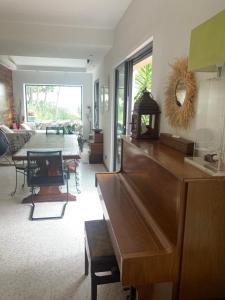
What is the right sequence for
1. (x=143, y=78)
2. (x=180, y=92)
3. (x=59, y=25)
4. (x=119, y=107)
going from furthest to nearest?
1. (x=119, y=107)
2. (x=59, y=25)
3. (x=143, y=78)
4. (x=180, y=92)

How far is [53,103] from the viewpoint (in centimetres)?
894

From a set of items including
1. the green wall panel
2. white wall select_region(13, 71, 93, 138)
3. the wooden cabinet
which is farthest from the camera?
white wall select_region(13, 71, 93, 138)

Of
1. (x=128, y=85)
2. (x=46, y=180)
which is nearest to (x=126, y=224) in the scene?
(x=46, y=180)

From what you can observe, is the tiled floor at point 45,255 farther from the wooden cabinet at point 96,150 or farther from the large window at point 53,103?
the large window at point 53,103

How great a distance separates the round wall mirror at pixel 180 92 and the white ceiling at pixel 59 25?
6.25 ft

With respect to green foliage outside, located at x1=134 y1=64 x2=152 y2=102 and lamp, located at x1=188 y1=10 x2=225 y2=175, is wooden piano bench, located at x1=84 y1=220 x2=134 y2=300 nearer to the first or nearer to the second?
lamp, located at x1=188 y1=10 x2=225 y2=175

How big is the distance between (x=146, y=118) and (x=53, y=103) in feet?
24.2

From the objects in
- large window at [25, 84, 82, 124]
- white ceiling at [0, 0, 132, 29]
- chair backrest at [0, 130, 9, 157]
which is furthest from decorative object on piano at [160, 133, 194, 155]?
large window at [25, 84, 82, 124]

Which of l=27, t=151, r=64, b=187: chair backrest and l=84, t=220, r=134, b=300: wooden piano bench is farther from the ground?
l=27, t=151, r=64, b=187: chair backrest

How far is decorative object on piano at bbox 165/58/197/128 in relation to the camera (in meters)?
1.61

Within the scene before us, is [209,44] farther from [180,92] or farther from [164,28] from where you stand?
[164,28]

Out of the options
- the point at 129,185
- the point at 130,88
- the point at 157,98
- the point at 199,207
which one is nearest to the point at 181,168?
the point at 199,207

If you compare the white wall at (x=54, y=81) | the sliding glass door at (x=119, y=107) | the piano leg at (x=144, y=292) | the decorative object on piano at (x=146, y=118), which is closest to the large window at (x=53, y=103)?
the white wall at (x=54, y=81)

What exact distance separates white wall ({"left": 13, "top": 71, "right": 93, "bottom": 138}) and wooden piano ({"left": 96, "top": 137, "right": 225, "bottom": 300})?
789 centimetres
